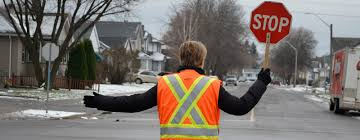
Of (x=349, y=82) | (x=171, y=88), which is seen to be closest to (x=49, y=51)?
(x=349, y=82)

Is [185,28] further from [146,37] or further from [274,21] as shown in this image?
[274,21]

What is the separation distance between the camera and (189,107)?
4.57 m

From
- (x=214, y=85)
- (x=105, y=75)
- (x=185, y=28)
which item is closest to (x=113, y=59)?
(x=105, y=75)

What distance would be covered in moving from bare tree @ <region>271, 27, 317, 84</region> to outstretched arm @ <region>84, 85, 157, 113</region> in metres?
110

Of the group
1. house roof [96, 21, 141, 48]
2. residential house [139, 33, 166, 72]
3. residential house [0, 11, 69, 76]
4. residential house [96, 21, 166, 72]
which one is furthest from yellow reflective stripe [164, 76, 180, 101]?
residential house [139, 33, 166, 72]

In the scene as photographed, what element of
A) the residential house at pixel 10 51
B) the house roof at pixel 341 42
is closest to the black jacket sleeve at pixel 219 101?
the residential house at pixel 10 51

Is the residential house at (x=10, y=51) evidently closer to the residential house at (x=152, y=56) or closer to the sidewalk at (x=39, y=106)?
the sidewalk at (x=39, y=106)

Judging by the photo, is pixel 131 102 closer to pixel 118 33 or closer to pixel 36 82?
pixel 36 82

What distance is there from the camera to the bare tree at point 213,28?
69000 mm

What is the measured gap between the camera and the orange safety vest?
4543mm

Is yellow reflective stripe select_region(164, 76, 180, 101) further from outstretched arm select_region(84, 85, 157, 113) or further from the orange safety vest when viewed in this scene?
outstretched arm select_region(84, 85, 157, 113)

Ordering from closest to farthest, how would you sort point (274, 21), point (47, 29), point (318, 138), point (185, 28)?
point (274, 21) < point (318, 138) < point (47, 29) < point (185, 28)

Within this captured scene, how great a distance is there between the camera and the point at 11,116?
62.7 feet

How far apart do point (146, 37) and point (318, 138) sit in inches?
3290
